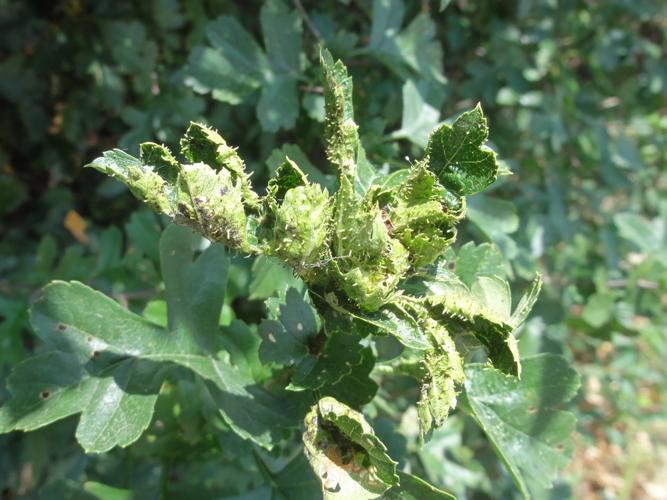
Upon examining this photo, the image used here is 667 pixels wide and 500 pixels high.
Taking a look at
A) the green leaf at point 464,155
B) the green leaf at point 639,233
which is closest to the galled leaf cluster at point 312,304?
the green leaf at point 464,155

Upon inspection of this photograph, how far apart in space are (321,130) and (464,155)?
1116 mm

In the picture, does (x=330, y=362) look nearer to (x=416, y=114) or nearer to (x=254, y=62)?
(x=416, y=114)

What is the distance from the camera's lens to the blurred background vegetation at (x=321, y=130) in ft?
6.45

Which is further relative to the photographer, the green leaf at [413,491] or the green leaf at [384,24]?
the green leaf at [384,24]

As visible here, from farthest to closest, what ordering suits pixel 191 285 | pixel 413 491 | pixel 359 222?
pixel 191 285, pixel 413 491, pixel 359 222

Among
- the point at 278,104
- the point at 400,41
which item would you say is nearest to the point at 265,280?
Result: the point at 278,104

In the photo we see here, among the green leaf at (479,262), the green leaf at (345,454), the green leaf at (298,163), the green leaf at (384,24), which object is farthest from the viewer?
the green leaf at (384,24)

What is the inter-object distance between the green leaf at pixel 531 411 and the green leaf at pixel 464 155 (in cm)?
45

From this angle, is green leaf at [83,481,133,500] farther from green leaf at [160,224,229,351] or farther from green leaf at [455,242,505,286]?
green leaf at [455,242,505,286]

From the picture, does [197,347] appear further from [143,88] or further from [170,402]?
[143,88]

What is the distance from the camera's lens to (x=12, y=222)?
304 cm

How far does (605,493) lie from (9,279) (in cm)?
373

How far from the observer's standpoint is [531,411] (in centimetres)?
144

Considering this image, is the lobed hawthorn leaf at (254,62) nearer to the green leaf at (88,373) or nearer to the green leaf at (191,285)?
the green leaf at (191,285)
